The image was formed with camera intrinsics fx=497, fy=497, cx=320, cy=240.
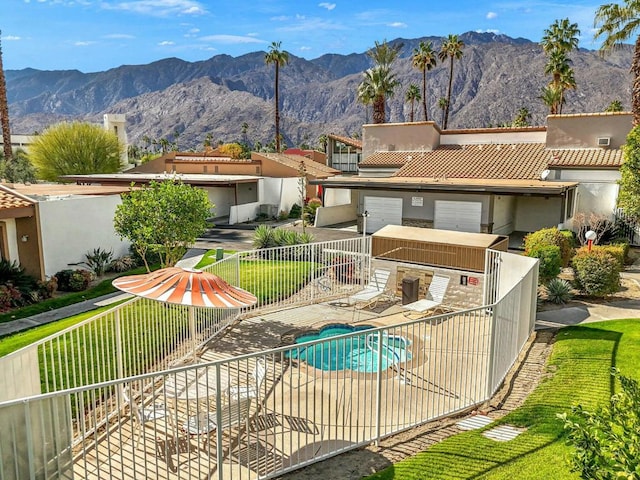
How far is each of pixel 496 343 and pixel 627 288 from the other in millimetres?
10498

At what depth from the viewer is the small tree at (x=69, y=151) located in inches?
1832

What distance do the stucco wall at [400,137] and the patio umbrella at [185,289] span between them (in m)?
26.5

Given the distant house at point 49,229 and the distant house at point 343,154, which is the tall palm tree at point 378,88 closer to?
the distant house at point 343,154

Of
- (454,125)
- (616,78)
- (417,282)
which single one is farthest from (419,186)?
(616,78)

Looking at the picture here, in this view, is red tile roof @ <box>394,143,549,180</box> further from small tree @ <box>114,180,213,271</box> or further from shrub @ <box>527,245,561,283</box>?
small tree @ <box>114,180,213,271</box>

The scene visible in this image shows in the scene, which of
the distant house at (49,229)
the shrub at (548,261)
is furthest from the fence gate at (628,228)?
the distant house at (49,229)

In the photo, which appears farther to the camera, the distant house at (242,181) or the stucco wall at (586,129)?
the distant house at (242,181)

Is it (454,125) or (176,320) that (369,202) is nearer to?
(176,320)

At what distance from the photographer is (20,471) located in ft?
15.5

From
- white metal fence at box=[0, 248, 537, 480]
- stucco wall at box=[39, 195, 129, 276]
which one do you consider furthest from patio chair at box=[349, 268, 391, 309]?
stucco wall at box=[39, 195, 129, 276]

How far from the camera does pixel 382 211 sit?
90.3ft

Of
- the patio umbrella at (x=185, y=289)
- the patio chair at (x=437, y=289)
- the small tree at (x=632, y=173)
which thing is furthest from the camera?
the small tree at (x=632, y=173)

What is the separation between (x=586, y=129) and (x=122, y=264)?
24.4 metres

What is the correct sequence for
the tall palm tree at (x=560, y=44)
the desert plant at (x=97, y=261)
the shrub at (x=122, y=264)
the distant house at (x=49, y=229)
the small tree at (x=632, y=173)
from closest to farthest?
the small tree at (x=632, y=173) < the distant house at (x=49, y=229) < the desert plant at (x=97, y=261) < the shrub at (x=122, y=264) < the tall palm tree at (x=560, y=44)
